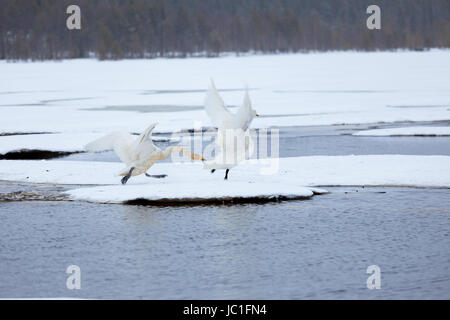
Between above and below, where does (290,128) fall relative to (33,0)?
below

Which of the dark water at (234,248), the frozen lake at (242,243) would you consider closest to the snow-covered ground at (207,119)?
the frozen lake at (242,243)

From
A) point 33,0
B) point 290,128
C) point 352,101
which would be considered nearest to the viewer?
point 290,128

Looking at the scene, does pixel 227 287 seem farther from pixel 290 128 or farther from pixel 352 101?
pixel 352 101

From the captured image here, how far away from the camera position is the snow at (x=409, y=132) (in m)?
20.3

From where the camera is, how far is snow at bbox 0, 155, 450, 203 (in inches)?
484

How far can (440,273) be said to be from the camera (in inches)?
326

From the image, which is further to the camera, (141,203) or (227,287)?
(141,203)

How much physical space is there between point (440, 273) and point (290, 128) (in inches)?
591

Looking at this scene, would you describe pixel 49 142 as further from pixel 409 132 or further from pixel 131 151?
pixel 409 132

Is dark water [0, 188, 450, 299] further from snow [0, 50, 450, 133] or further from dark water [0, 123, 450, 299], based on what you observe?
snow [0, 50, 450, 133]

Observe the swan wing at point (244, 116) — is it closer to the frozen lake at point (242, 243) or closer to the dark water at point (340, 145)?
the frozen lake at point (242, 243)

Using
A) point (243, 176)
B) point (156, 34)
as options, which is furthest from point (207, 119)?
point (156, 34)

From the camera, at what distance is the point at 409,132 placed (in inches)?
812
